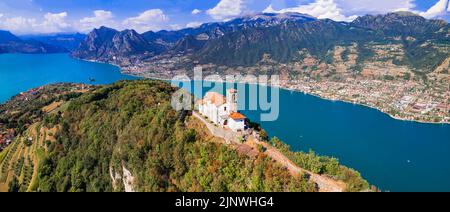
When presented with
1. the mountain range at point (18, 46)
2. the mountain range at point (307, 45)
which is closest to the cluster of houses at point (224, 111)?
the mountain range at point (307, 45)

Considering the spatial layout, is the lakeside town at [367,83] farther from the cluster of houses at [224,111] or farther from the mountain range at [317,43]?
the cluster of houses at [224,111]

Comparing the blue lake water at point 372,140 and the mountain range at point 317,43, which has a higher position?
the mountain range at point 317,43

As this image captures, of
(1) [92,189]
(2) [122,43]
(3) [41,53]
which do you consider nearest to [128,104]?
(1) [92,189]

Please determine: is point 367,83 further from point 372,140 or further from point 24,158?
point 24,158

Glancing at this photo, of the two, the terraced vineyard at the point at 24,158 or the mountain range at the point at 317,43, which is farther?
the mountain range at the point at 317,43

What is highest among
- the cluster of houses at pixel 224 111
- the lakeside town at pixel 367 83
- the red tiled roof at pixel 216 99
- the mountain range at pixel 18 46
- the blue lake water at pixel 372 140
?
the mountain range at pixel 18 46

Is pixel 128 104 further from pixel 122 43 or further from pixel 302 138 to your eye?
pixel 122 43

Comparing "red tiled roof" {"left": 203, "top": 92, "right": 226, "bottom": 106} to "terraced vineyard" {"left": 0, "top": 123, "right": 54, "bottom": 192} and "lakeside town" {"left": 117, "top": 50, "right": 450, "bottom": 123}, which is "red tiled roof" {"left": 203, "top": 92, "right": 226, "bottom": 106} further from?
"lakeside town" {"left": 117, "top": 50, "right": 450, "bottom": 123}
